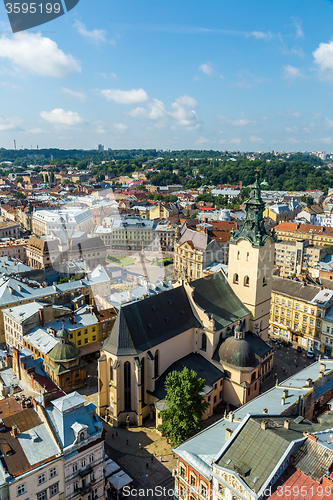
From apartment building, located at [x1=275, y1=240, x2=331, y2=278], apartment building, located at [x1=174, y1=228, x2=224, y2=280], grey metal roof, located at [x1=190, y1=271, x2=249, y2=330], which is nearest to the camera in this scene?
grey metal roof, located at [x1=190, y1=271, x2=249, y2=330]

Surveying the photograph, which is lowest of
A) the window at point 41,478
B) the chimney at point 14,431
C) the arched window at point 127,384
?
the arched window at point 127,384

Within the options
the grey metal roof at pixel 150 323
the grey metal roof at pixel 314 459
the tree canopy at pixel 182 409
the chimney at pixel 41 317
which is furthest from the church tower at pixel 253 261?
the chimney at pixel 41 317

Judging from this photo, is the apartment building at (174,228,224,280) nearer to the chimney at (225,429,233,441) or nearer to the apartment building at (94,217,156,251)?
the apartment building at (94,217,156,251)

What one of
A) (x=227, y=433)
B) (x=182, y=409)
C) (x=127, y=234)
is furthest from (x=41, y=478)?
(x=127, y=234)

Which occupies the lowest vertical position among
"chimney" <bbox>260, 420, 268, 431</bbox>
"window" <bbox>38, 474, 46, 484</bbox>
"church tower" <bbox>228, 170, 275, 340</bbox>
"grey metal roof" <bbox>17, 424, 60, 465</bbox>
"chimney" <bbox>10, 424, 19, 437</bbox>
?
"window" <bbox>38, 474, 46, 484</bbox>

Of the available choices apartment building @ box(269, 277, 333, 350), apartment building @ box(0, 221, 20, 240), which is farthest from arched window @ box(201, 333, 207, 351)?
apartment building @ box(0, 221, 20, 240)

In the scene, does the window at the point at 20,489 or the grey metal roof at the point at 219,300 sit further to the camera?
the grey metal roof at the point at 219,300

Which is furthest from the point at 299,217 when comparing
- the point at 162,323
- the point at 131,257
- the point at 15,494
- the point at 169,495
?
the point at 15,494

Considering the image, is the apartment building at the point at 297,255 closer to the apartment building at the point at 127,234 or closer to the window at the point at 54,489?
the apartment building at the point at 127,234
